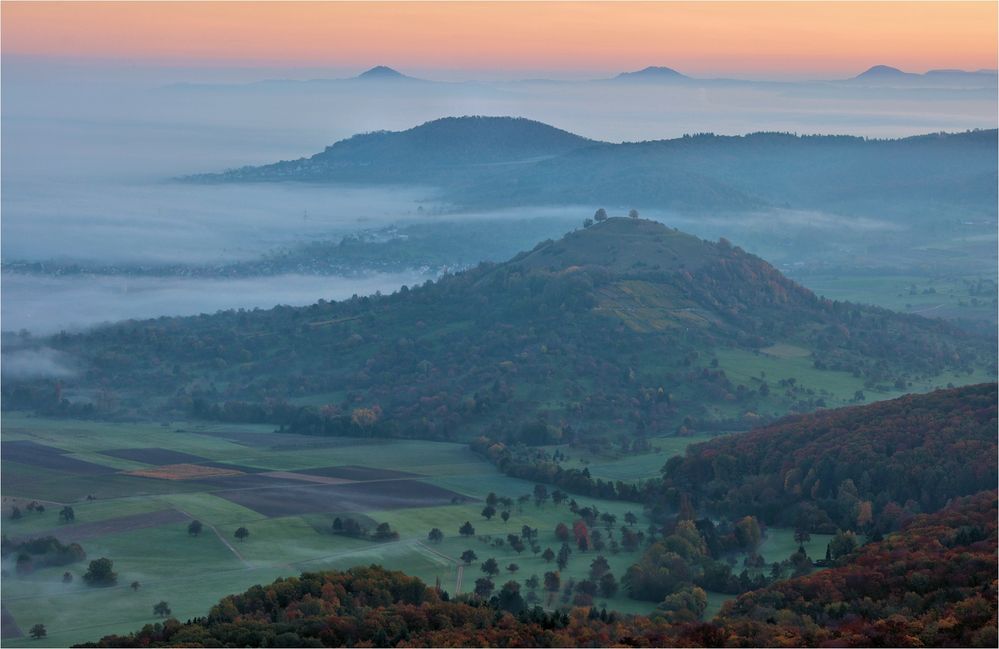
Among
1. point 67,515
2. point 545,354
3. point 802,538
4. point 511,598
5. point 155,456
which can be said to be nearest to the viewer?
point 511,598

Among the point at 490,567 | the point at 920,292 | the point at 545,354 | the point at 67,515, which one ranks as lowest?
the point at 490,567

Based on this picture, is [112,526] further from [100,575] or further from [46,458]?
[46,458]

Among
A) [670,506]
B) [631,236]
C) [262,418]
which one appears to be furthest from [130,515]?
[631,236]

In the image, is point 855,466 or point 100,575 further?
point 855,466

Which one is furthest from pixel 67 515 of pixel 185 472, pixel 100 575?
pixel 185 472

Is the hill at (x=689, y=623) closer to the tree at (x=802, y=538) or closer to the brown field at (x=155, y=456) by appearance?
the tree at (x=802, y=538)

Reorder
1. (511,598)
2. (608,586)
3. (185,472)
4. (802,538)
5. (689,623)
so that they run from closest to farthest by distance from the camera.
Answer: (689,623)
(511,598)
(608,586)
(802,538)
(185,472)

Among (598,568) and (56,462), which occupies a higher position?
(56,462)
